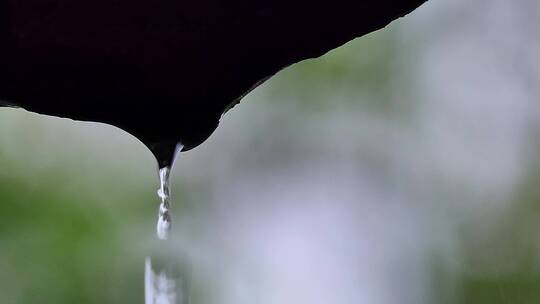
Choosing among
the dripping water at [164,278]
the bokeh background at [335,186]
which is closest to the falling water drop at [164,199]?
the dripping water at [164,278]

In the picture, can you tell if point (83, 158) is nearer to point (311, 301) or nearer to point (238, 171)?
point (238, 171)

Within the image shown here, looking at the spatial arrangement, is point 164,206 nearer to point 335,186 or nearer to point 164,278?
point 164,278

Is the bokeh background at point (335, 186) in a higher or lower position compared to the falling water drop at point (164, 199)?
higher

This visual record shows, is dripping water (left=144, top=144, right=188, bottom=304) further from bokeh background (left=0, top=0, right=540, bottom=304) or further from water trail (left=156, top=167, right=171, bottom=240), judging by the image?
bokeh background (left=0, top=0, right=540, bottom=304)

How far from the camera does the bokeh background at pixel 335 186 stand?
892mm

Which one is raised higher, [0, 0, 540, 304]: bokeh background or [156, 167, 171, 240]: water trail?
[0, 0, 540, 304]: bokeh background

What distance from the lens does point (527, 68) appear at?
3.22 feet

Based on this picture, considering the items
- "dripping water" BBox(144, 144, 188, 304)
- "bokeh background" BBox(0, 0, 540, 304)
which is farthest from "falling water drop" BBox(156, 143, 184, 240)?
"bokeh background" BBox(0, 0, 540, 304)

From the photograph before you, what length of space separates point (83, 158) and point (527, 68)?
495 millimetres

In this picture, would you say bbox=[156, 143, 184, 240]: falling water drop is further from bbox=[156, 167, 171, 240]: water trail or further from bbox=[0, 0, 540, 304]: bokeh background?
bbox=[0, 0, 540, 304]: bokeh background

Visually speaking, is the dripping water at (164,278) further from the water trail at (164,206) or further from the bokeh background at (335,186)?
the bokeh background at (335,186)

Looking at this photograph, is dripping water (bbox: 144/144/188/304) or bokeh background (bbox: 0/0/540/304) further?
bokeh background (bbox: 0/0/540/304)

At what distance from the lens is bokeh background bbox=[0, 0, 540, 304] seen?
0.89m

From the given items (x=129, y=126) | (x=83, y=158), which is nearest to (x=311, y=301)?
(x=83, y=158)
